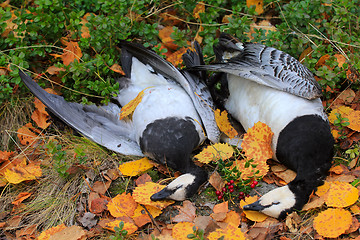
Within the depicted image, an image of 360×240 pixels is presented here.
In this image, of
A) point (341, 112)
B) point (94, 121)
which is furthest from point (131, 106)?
point (341, 112)

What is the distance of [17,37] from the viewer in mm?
4359

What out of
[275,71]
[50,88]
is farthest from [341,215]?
[50,88]

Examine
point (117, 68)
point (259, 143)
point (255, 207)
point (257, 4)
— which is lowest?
point (255, 207)

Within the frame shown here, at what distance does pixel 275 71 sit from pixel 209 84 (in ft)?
2.47

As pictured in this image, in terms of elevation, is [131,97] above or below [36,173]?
above

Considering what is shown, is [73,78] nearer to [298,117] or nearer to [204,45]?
[204,45]

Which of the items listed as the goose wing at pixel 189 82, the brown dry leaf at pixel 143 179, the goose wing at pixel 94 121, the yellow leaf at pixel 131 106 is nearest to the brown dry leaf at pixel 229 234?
the brown dry leaf at pixel 143 179

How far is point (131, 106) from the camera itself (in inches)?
145

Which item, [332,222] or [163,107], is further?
[163,107]

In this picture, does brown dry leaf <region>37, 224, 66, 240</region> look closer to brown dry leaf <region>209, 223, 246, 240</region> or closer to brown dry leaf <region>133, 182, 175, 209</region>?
brown dry leaf <region>133, 182, 175, 209</region>

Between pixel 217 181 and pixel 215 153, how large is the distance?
10.5 inches

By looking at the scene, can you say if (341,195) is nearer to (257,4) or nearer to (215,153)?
(215,153)

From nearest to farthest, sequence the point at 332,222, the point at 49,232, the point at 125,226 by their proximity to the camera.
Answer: the point at 332,222 → the point at 125,226 → the point at 49,232

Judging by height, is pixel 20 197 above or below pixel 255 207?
below
